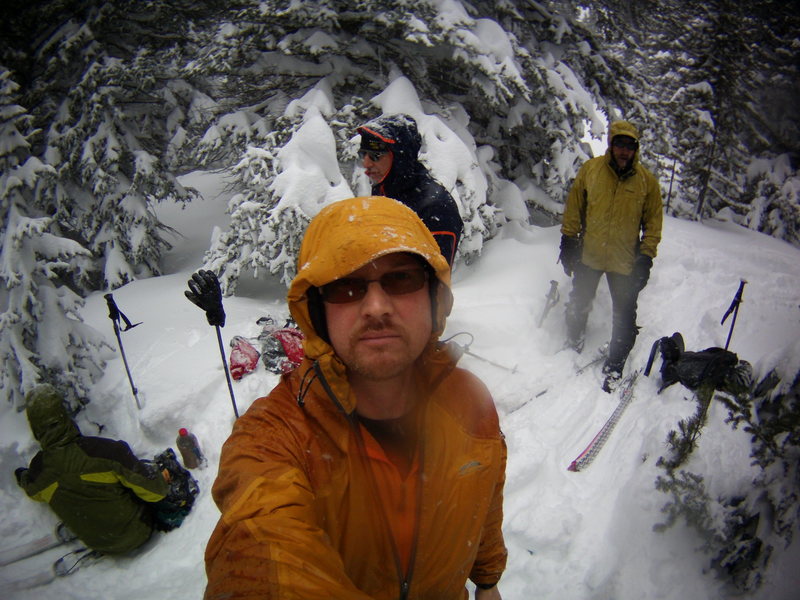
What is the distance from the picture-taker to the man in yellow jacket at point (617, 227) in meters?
4.35

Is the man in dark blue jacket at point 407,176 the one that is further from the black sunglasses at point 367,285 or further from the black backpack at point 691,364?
the black backpack at point 691,364

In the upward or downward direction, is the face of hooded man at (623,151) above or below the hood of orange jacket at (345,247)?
above

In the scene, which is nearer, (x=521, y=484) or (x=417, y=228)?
(x=417, y=228)

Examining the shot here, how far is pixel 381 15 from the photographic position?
6.22 meters

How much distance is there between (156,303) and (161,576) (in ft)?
16.7

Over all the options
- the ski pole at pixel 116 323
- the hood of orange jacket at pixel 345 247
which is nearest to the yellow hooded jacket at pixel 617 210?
the hood of orange jacket at pixel 345 247

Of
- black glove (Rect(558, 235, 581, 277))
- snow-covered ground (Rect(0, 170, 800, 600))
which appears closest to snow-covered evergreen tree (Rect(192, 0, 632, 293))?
snow-covered ground (Rect(0, 170, 800, 600))

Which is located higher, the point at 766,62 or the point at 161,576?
the point at 766,62

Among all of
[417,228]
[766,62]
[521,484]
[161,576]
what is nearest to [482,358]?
[521,484]

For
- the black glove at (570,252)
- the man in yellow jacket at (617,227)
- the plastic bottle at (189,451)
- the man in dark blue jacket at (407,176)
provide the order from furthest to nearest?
the black glove at (570,252) < the plastic bottle at (189,451) < the man in yellow jacket at (617,227) < the man in dark blue jacket at (407,176)

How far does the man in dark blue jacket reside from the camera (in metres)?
3.34

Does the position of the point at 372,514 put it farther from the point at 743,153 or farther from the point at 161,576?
the point at 743,153

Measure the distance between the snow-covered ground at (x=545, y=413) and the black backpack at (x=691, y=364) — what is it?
0.20 meters

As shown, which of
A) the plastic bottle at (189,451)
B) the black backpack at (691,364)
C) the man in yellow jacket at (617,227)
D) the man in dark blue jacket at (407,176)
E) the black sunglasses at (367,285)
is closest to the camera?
Answer: the black sunglasses at (367,285)
